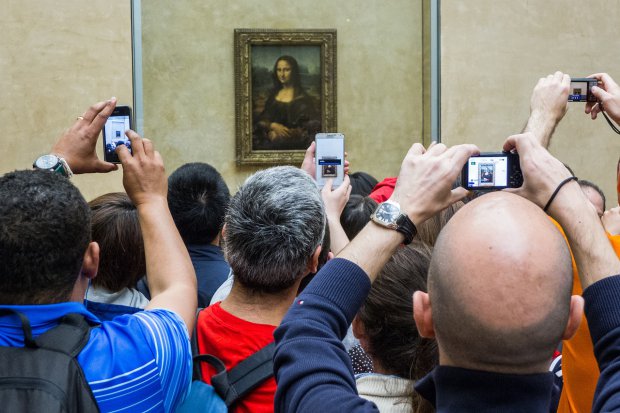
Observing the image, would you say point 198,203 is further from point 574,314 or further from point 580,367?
point 574,314

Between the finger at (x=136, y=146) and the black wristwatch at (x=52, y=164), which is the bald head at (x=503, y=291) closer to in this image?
the finger at (x=136, y=146)

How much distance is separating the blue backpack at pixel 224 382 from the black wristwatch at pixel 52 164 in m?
0.93

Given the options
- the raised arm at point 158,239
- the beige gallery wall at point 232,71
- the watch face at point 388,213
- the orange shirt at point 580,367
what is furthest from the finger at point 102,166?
the beige gallery wall at point 232,71

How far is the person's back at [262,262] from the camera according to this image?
2523 mm

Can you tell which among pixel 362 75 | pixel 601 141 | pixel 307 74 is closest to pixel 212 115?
pixel 307 74

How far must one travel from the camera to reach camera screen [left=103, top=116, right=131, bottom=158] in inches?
141

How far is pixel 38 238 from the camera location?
2.02 meters

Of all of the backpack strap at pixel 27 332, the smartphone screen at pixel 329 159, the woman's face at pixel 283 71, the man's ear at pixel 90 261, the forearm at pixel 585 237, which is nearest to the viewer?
the forearm at pixel 585 237

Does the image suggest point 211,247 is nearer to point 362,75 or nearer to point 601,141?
point 362,75

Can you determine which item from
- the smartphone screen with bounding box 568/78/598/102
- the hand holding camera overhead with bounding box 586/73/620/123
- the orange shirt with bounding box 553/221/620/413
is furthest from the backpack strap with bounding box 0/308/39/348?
the smartphone screen with bounding box 568/78/598/102

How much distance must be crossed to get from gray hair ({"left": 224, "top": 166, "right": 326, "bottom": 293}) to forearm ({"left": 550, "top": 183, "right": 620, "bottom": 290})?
36.1 inches

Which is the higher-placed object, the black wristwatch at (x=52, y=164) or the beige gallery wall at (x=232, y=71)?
the beige gallery wall at (x=232, y=71)

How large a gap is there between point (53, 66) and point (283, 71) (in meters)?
2.98

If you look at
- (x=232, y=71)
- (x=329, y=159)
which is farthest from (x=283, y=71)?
(x=329, y=159)
